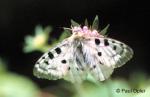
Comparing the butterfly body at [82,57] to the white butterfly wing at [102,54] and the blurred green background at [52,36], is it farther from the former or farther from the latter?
the blurred green background at [52,36]

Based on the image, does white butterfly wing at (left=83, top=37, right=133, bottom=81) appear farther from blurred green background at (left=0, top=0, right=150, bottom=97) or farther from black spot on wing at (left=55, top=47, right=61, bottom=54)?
blurred green background at (left=0, top=0, right=150, bottom=97)

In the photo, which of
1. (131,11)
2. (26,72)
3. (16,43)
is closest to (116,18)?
(131,11)

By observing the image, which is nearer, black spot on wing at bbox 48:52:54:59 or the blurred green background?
black spot on wing at bbox 48:52:54:59

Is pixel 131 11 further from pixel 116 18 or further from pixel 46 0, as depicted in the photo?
pixel 46 0

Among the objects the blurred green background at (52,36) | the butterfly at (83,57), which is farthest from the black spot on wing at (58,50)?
the blurred green background at (52,36)

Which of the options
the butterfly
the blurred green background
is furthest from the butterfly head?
the blurred green background

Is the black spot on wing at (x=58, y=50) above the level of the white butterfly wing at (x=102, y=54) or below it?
above

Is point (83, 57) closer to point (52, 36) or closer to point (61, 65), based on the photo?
point (61, 65)
